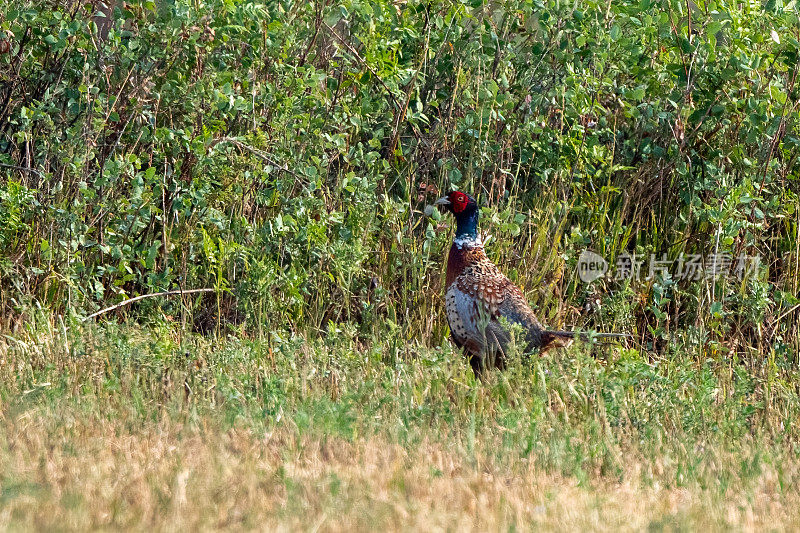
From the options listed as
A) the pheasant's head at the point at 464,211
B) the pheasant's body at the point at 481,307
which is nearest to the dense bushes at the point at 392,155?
the pheasant's head at the point at 464,211

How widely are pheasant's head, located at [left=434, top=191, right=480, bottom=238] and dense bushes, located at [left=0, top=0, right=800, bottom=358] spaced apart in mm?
237

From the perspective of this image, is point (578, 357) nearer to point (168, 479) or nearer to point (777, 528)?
point (777, 528)

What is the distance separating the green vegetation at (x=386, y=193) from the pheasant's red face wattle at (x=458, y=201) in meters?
0.28

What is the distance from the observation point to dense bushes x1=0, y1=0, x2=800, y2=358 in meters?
5.62

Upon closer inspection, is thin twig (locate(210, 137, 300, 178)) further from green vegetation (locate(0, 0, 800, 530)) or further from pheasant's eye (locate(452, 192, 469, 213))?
pheasant's eye (locate(452, 192, 469, 213))

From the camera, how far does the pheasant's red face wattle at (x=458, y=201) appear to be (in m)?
5.43

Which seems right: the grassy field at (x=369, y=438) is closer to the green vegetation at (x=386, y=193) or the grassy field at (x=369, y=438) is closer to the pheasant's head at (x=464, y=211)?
the green vegetation at (x=386, y=193)

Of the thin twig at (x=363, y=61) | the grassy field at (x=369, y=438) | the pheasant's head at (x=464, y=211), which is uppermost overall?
the thin twig at (x=363, y=61)

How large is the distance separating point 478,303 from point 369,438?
147cm

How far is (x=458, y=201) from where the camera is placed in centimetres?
544

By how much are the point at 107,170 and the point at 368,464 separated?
8.52 feet

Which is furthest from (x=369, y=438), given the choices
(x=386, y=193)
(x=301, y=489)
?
(x=386, y=193)

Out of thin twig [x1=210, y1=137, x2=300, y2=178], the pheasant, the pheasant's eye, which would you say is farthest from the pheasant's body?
thin twig [x1=210, y1=137, x2=300, y2=178]

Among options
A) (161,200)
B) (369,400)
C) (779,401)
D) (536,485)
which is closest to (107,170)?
(161,200)
